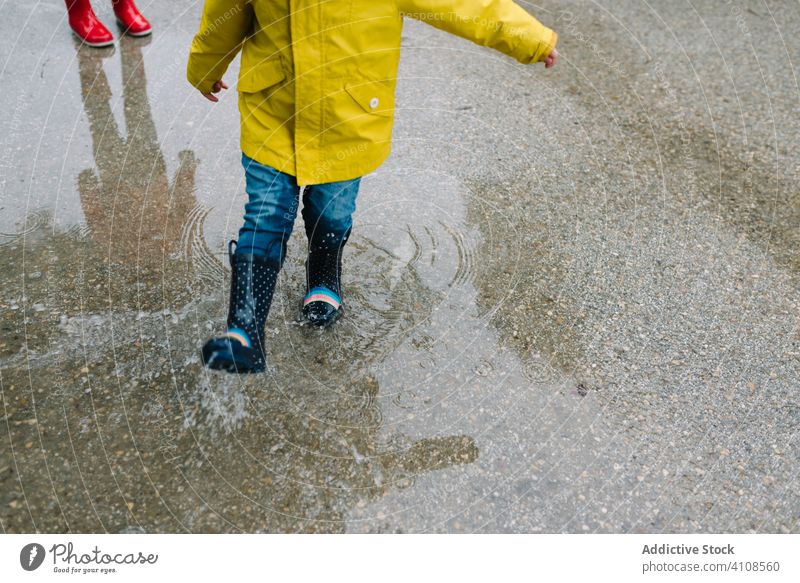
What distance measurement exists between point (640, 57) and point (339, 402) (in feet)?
10.9

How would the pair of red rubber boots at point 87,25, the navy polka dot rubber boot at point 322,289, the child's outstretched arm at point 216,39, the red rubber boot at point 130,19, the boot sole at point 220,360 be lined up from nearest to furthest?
the boot sole at point 220,360, the child's outstretched arm at point 216,39, the navy polka dot rubber boot at point 322,289, the pair of red rubber boots at point 87,25, the red rubber boot at point 130,19

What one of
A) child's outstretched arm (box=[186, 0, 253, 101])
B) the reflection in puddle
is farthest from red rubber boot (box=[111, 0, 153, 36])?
child's outstretched arm (box=[186, 0, 253, 101])

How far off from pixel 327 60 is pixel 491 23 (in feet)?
1.68

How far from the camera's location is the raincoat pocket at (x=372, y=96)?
7.18 ft

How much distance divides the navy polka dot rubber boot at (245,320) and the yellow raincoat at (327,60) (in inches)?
12.2

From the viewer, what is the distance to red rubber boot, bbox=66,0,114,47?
14.0 feet

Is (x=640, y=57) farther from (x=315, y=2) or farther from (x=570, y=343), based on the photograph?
(x=315, y=2)

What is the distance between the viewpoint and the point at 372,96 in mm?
2234

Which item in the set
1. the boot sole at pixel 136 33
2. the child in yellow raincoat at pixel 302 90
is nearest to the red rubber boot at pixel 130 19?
the boot sole at pixel 136 33

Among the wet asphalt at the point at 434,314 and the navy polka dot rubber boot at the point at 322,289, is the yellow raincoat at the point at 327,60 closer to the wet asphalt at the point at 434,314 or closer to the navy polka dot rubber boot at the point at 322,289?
the navy polka dot rubber boot at the point at 322,289

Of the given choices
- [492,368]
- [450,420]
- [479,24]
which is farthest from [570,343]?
[479,24]

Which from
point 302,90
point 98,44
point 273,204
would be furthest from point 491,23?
point 98,44

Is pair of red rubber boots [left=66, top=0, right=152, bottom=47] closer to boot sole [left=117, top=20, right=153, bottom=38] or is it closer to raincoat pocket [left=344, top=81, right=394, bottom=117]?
boot sole [left=117, top=20, right=153, bottom=38]

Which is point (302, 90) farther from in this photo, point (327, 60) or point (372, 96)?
point (372, 96)
